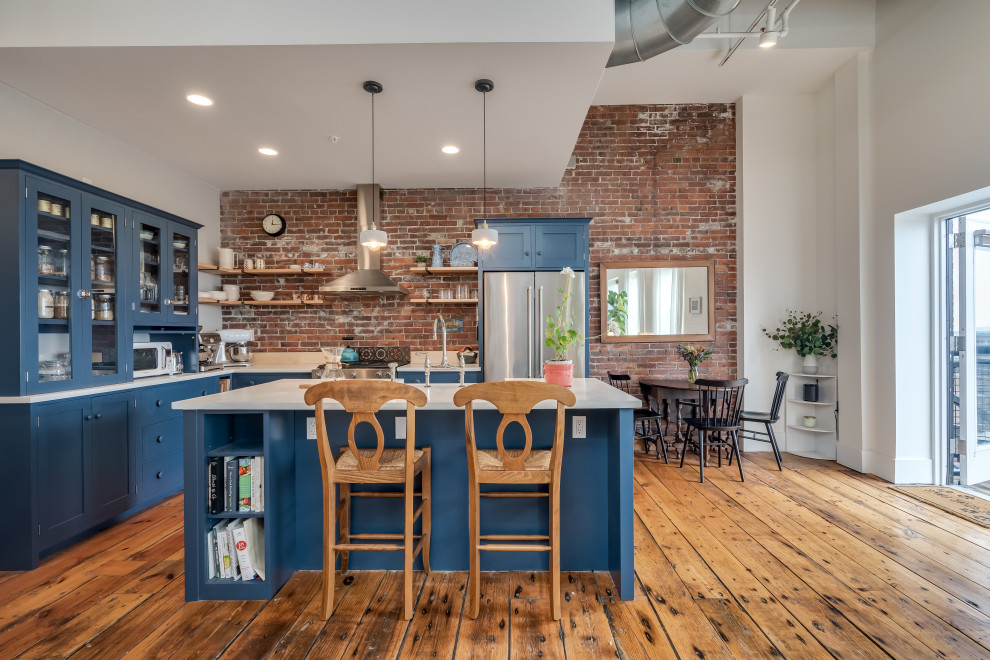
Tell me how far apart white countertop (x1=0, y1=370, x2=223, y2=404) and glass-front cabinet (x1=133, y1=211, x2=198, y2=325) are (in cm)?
46

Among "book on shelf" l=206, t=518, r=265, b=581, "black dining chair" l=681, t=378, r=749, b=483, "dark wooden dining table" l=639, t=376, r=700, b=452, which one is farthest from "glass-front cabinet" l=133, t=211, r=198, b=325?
"black dining chair" l=681, t=378, r=749, b=483

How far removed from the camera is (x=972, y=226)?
3.49 m

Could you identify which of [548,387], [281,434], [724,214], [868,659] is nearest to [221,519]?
[281,434]

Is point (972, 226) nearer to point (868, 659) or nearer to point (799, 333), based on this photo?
point (799, 333)

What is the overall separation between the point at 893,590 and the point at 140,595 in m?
3.63

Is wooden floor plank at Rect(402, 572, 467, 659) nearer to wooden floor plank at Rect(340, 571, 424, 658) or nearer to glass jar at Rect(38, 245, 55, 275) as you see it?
→ wooden floor plank at Rect(340, 571, 424, 658)

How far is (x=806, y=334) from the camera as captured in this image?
4566 millimetres

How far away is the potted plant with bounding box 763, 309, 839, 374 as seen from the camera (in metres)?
4.49

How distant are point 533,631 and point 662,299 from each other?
13.0ft

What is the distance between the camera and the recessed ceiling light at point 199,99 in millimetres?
2969

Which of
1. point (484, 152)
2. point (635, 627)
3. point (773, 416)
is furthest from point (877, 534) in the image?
point (484, 152)

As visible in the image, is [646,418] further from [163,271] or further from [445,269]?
[163,271]

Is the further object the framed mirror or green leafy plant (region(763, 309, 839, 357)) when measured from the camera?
the framed mirror

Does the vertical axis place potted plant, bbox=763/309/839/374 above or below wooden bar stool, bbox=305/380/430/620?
above
